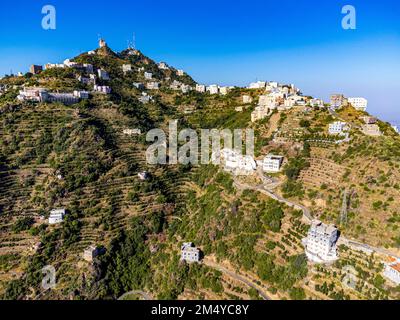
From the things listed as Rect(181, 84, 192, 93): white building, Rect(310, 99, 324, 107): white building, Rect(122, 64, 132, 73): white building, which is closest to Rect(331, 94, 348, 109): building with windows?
Rect(310, 99, 324, 107): white building

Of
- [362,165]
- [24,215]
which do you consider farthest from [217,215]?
[24,215]

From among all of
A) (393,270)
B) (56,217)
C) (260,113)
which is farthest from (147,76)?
(393,270)

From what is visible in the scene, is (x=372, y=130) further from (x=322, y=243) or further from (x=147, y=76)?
(x=147, y=76)

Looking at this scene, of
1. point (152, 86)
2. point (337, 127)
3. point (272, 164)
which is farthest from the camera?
point (152, 86)

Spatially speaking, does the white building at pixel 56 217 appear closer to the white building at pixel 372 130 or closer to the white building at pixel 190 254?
the white building at pixel 190 254

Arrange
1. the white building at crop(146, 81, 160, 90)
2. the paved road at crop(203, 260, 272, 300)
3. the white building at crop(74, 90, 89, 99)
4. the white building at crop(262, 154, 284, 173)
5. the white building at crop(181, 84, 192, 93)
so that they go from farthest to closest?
the white building at crop(181, 84, 192, 93) < the white building at crop(146, 81, 160, 90) < the white building at crop(74, 90, 89, 99) < the white building at crop(262, 154, 284, 173) < the paved road at crop(203, 260, 272, 300)

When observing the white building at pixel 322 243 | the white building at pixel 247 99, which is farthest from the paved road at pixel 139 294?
the white building at pixel 247 99

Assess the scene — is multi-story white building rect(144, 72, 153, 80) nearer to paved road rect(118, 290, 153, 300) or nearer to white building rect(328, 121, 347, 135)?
white building rect(328, 121, 347, 135)
